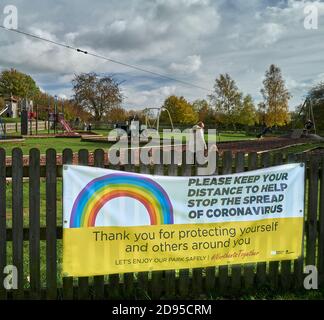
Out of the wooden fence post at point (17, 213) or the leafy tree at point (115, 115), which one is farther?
the leafy tree at point (115, 115)

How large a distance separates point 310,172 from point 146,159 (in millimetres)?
1917

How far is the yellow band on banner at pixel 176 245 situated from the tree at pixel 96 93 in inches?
2714

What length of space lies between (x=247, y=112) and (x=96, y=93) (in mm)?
27155

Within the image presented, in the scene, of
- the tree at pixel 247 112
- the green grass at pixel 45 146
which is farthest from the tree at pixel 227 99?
the green grass at pixel 45 146

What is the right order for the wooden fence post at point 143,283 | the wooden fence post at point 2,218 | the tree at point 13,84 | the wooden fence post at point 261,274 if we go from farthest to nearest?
the tree at point 13,84, the wooden fence post at point 261,274, the wooden fence post at point 143,283, the wooden fence post at point 2,218

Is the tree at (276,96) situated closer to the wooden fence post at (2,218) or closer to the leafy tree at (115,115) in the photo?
the leafy tree at (115,115)

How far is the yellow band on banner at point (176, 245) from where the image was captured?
13.3 ft

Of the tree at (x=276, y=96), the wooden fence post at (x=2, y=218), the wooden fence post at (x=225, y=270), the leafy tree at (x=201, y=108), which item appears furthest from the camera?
the leafy tree at (x=201, y=108)

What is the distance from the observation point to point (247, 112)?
6738 centimetres

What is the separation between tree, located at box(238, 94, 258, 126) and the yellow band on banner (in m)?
63.9

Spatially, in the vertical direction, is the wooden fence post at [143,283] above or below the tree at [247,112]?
below
